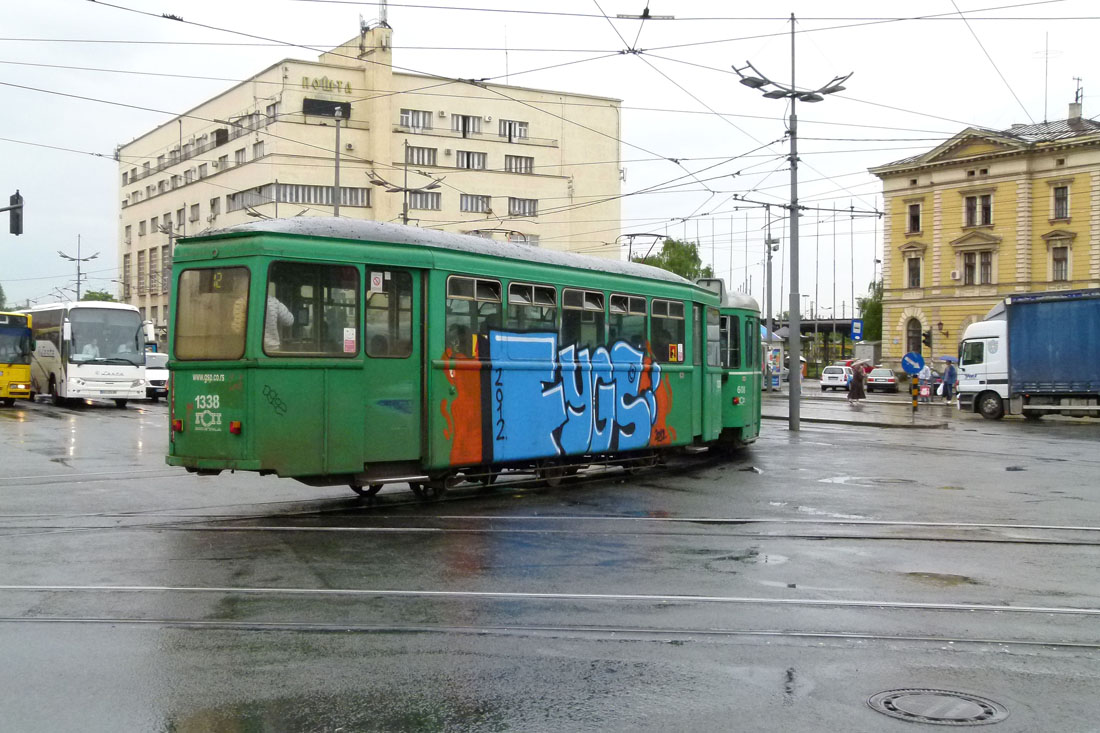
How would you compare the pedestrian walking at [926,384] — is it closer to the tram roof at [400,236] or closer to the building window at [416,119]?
the building window at [416,119]

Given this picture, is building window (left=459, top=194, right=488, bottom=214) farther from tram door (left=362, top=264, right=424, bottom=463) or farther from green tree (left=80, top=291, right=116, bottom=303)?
tram door (left=362, top=264, right=424, bottom=463)

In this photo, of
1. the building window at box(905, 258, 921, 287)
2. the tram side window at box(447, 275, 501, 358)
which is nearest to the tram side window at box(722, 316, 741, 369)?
the tram side window at box(447, 275, 501, 358)

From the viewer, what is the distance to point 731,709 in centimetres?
521

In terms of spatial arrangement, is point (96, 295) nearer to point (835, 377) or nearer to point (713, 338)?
point (835, 377)

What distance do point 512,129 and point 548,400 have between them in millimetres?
58850

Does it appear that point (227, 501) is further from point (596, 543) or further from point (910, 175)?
point (910, 175)

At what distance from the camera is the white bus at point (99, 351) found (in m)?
34.9

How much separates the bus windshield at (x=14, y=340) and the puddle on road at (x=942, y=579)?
108ft

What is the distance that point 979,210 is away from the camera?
221 feet

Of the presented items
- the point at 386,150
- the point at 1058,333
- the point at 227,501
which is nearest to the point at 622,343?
the point at 227,501

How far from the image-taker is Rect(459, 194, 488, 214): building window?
2721 inches

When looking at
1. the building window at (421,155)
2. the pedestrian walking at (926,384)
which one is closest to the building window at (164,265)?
the building window at (421,155)

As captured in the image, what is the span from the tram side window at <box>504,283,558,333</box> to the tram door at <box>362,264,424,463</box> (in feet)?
5.52

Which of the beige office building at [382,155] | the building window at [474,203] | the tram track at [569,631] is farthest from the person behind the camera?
the building window at [474,203]
